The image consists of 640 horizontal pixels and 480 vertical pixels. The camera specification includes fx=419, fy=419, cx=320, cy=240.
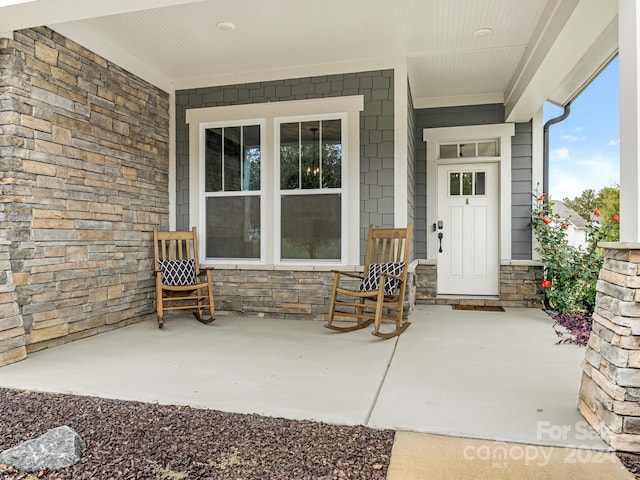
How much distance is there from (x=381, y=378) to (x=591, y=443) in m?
1.11

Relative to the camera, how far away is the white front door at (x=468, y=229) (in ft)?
18.0

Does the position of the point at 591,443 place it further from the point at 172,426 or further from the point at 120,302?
the point at 120,302

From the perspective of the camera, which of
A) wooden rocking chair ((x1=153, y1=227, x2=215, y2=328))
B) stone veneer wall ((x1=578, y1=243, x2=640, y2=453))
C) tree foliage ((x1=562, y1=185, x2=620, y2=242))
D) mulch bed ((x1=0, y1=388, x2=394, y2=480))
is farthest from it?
tree foliage ((x1=562, y1=185, x2=620, y2=242))

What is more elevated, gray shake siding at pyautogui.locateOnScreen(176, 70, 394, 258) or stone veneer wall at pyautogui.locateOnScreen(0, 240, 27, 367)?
gray shake siding at pyautogui.locateOnScreen(176, 70, 394, 258)

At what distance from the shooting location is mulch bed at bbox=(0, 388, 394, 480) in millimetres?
1510

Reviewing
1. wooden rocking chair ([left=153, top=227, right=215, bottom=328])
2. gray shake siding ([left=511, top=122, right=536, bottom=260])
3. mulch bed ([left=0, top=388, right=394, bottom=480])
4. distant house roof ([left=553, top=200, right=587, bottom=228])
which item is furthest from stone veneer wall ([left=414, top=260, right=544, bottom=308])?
mulch bed ([left=0, top=388, right=394, bottom=480])

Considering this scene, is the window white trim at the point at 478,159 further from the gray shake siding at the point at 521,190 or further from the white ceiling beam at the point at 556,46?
the white ceiling beam at the point at 556,46

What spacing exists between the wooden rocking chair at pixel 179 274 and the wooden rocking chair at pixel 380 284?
1381 mm

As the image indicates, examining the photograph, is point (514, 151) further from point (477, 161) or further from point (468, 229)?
point (468, 229)

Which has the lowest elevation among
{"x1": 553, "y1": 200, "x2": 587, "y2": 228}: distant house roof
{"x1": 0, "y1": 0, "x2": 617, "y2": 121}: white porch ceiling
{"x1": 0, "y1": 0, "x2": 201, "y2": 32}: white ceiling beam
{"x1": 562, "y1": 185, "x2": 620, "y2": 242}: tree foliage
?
{"x1": 553, "y1": 200, "x2": 587, "y2": 228}: distant house roof

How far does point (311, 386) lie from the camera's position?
7.85 feet

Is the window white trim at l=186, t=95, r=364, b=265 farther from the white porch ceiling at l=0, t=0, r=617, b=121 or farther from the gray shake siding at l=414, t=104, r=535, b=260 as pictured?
the gray shake siding at l=414, t=104, r=535, b=260

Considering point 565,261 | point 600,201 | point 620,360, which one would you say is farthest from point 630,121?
point 600,201

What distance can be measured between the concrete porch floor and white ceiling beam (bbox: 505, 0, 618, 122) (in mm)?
2362
